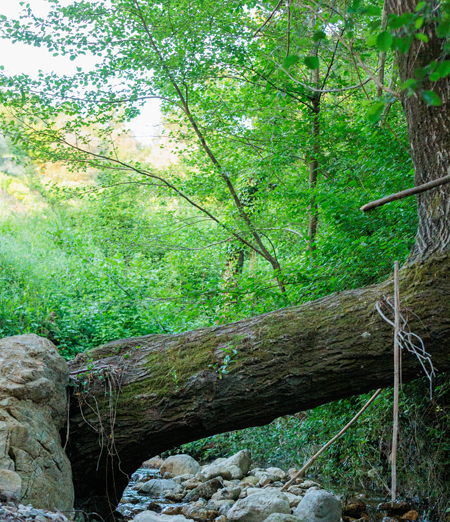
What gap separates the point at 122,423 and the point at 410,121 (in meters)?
2.84

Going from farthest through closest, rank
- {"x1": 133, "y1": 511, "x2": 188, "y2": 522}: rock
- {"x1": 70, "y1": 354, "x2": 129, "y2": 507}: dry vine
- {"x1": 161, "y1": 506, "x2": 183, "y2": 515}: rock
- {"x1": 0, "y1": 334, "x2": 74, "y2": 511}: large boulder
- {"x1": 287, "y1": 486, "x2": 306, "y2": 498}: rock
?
{"x1": 287, "y1": 486, "x2": 306, "y2": 498}: rock
{"x1": 161, "y1": 506, "x2": 183, "y2": 515}: rock
{"x1": 133, "y1": 511, "x2": 188, "y2": 522}: rock
{"x1": 70, "y1": 354, "x2": 129, "y2": 507}: dry vine
{"x1": 0, "y1": 334, "x2": 74, "y2": 511}: large boulder

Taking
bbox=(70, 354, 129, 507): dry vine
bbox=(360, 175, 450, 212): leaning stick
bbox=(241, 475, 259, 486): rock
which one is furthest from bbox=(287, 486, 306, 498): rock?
bbox=(360, 175, 450, 212): leaning stick

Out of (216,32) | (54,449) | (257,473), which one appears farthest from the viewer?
(216,32)

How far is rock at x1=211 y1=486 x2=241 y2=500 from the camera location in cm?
430

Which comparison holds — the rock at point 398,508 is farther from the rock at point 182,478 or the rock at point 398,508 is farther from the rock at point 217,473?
the rock at point 182,478

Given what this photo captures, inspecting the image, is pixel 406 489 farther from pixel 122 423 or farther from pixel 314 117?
pixel 314 117

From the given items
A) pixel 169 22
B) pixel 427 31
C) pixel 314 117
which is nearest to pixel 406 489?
pixel 427 31

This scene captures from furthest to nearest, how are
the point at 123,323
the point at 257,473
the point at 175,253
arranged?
the point at 175,253 → the point at 123,323 → the point at 257,473

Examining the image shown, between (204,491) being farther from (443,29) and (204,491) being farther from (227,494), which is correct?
(443,29)

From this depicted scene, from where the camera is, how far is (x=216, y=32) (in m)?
5.77

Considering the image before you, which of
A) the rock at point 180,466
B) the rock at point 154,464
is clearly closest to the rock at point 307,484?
the rock at point 180,466

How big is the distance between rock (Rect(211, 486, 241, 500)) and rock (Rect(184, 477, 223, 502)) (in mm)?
153

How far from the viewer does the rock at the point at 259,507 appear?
3490mm

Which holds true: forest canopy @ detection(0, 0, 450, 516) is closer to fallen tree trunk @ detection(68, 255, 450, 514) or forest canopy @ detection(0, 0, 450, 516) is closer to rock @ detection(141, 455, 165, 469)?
fallen tree trunk @ detection(68, 255, 450, 514)
